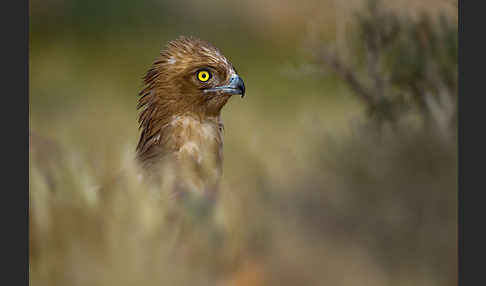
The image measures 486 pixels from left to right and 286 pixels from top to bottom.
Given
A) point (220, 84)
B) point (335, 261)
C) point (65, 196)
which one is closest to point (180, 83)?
point (220, 84)

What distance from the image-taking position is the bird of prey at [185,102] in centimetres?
245

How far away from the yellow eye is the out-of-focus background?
0.37 ft

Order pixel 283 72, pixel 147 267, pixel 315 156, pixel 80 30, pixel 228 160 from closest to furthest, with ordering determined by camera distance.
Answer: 1. pixel 147 267
2. pixel 228 160
3. pixel 315 156
4. pixel 80 30
5. pixel 283 72

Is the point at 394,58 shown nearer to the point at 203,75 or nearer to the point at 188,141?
the point at 203,75

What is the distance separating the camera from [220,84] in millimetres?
2496

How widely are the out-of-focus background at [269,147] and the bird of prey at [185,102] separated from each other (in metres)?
0.06

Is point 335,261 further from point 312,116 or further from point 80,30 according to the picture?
point 80,30

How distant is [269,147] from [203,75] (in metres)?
0.47

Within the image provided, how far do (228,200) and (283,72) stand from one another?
3.83 feet

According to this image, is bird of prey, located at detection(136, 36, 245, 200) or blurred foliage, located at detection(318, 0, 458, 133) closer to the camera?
bird of prey, located at detection(136, 36, 245, 200)

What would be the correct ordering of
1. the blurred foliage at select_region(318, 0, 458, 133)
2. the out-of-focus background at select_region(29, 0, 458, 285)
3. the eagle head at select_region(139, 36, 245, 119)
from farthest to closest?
the blurred foliage at select_region(318, 0, 458, 133), the eagle head at select_region(139, 36, 245, 119), the out-of-focus background at select_region(29, 0, 458, 285)

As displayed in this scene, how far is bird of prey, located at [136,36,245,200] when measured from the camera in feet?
8.04

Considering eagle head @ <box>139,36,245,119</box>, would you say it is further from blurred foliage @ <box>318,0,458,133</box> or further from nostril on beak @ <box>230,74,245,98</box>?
blurred foliage @ <box>318,0,458,133</box>

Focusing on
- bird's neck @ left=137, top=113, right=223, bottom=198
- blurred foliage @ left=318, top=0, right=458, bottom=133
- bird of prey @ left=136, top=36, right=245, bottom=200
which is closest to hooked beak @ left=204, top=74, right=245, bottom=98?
bird of prey @ left=136, top=36, right=245, bottom=200
